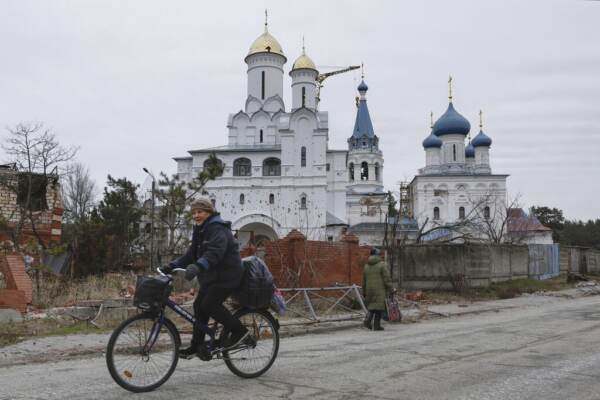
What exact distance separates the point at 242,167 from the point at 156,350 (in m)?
52.1

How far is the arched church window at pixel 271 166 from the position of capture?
57188 millimetres

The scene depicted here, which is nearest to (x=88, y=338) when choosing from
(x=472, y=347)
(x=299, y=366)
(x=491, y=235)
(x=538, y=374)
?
(x=299, y=366)

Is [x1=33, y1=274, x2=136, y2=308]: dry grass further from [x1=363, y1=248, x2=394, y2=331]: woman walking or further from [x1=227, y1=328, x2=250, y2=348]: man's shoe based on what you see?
[x1=227, y1=328, x2=250, y2=348]: man's shoe

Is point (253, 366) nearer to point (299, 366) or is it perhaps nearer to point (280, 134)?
point (299, 366)

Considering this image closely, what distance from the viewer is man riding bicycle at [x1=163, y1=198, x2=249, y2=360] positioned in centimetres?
597

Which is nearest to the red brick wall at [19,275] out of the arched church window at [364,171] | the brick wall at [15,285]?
the brick wall at [15,285]

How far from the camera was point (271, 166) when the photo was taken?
189ft

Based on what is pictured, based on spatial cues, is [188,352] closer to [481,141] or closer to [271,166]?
[271,166]

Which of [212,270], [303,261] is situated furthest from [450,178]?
[212,270]

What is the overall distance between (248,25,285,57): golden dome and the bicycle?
55792 millimetres

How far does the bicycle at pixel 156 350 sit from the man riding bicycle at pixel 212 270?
88 millimetres

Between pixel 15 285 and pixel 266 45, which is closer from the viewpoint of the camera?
pixel 15 285

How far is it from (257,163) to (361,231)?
39.4 ft

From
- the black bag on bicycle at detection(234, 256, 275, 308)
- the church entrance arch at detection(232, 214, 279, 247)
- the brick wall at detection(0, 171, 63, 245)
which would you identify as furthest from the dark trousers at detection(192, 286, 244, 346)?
the church entrance arch at detection(232, 214, 279, 247)
